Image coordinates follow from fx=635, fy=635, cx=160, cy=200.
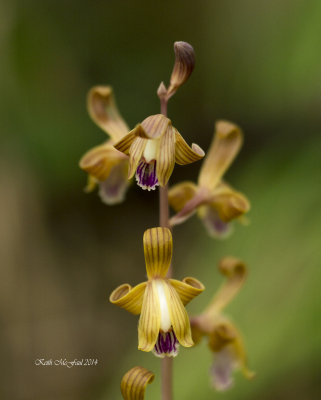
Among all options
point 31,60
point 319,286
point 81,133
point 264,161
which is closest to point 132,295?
point 319,286

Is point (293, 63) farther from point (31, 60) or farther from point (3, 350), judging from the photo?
point (3, 350)

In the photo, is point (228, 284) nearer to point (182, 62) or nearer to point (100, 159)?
point (100, 159)

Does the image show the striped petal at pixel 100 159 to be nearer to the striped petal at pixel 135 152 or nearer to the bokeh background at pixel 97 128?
the striped petal at pixel 135 152

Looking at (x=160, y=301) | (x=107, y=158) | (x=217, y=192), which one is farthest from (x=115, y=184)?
(x=160, y=301)

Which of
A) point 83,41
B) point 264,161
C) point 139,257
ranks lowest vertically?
point 139,257

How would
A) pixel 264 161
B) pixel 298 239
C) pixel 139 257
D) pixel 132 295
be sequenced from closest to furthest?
1. pixel 132 295
2. pixel 298 239
3. pixel 264 161
4. pixel 139 257

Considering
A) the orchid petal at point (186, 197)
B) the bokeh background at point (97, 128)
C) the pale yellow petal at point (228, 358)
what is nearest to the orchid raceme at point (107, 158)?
the orchid petal at point (186, 197)

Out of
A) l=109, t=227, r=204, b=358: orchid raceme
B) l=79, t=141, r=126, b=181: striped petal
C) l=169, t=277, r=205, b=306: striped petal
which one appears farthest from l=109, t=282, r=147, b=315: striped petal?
l=79, t=141, r=126, b=181: striped petal
